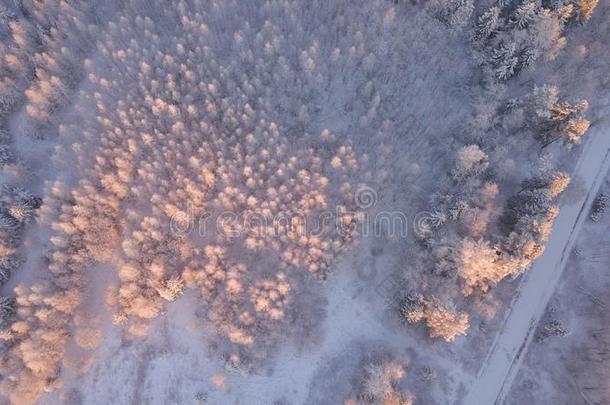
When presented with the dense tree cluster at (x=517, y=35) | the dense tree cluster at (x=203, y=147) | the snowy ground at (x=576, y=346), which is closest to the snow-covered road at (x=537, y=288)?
the snowy ground at (x=576, y=346)

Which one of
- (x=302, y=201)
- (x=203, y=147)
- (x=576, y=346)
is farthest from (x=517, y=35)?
(x=203, y=147)

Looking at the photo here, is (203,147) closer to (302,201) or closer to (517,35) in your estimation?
(302,201)

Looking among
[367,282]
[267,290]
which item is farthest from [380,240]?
[267,290]

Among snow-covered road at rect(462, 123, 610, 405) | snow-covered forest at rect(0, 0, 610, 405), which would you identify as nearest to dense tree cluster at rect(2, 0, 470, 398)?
snow-covered forest at rect(0, 0, 610, 405)

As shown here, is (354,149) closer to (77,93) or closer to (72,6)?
(77,93)

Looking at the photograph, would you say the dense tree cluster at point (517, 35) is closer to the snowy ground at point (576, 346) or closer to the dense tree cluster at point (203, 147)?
the dense tree cluster at point (203, 147)
